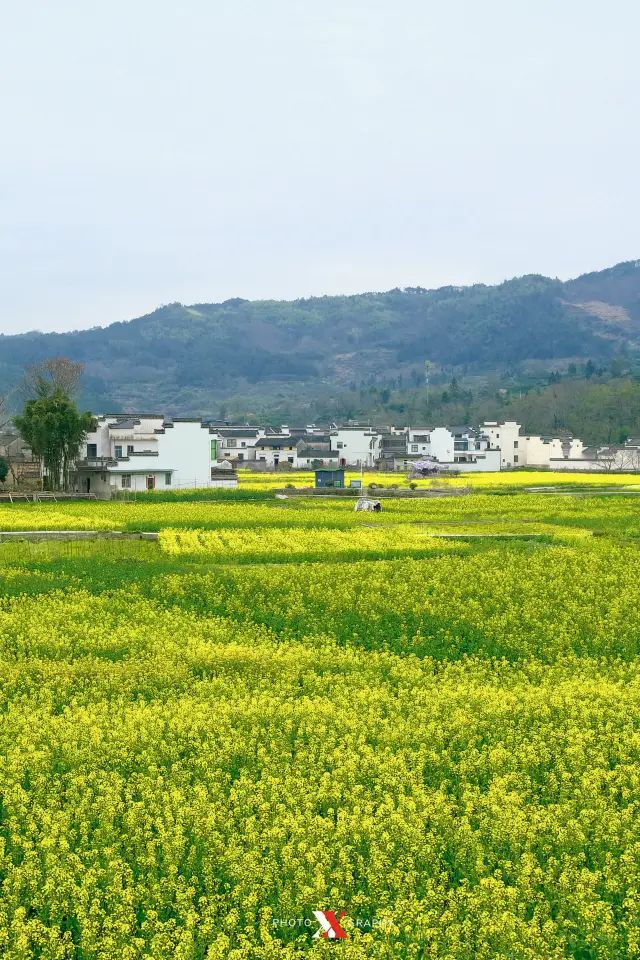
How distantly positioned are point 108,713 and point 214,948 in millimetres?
7778

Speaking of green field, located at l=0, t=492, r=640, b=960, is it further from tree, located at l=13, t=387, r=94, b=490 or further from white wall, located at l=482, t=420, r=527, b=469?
white wall, located at l=482, t=420, r=527, b=469

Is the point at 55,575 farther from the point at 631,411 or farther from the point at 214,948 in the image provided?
the point at 631,411

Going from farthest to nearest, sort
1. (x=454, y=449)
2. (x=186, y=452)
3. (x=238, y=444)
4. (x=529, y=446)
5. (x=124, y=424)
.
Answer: (x=238, y=444) < (x=529, y=446) < (x=454, y=449) < (x=124, y=424) < (x=186, y=452)

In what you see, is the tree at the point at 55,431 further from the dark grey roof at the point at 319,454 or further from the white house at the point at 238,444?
the white house at the point at 238,444

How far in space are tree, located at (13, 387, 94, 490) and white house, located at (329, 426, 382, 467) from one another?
202 feet

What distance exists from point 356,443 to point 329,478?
5191 cm

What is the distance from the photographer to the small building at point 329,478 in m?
Answer: 73.0

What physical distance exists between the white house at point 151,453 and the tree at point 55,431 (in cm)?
194

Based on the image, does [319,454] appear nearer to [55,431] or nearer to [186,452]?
[186,452]

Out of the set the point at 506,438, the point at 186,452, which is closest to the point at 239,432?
the point at 506,438

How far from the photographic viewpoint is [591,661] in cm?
1992

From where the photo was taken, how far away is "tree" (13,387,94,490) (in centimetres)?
6191

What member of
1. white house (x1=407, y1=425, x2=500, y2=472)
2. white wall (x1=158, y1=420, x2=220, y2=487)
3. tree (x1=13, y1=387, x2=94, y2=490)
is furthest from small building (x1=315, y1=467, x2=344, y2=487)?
white house (x1=407, y1=425, x2=500, y2=472)

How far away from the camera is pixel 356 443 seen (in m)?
125
